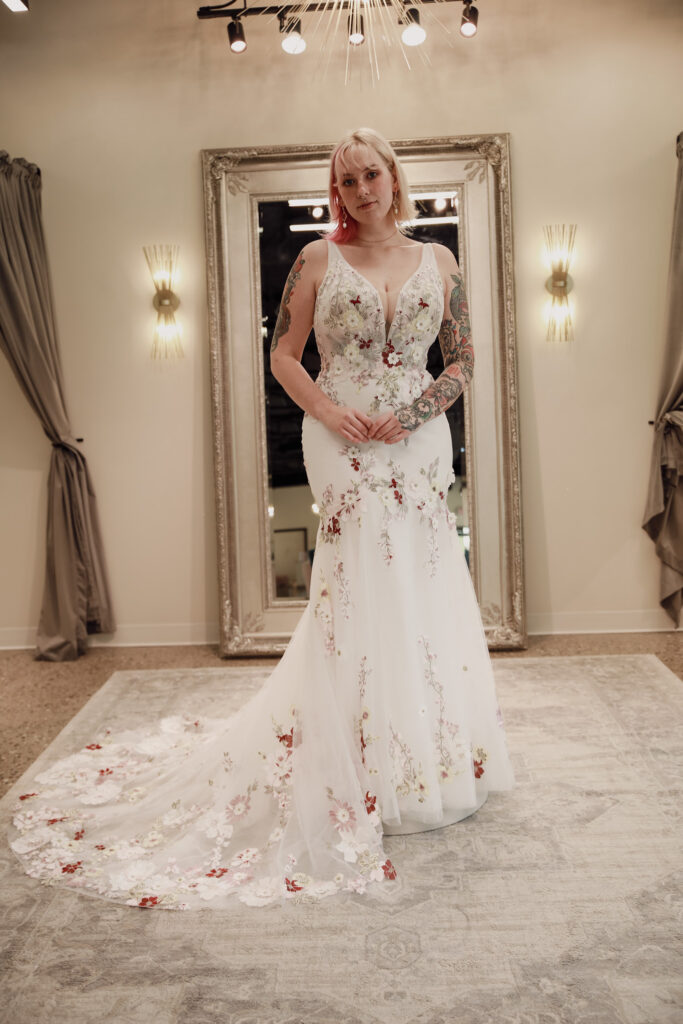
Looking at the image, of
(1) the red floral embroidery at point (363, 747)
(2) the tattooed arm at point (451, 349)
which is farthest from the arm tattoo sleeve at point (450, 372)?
(1) the red floral embroidery at point (363, 747)

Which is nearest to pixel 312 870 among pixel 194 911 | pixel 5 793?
pixel 194 911

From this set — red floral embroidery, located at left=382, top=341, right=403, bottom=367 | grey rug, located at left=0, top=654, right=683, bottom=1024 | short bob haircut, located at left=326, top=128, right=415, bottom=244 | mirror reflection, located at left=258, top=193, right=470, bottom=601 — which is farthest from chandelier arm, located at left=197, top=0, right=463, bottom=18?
grey rug, located at left=0, top=654, right=683, bottom=1024

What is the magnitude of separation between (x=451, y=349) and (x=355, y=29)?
2.49m

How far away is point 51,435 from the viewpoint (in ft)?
Answer: 15.7

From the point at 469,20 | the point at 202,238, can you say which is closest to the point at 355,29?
the point at 469,20

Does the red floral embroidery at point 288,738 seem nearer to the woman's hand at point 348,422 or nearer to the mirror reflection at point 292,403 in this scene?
the woman's hand at point 348,422

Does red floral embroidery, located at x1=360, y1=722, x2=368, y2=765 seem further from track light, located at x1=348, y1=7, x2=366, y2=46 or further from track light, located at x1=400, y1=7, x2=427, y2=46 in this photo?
track light, located at x1=348, y1=7, x2=366, y2=46

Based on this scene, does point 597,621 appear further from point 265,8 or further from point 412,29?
point 265,8

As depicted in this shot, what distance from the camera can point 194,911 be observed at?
2240mm

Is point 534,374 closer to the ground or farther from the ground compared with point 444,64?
closer to the ground

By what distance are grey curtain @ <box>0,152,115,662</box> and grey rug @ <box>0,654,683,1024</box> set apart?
198 cm

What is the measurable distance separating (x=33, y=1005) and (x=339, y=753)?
98 centimetres

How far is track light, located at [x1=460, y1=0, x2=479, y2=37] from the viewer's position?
13.8ft

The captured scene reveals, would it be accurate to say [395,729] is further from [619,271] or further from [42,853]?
[619,271]
